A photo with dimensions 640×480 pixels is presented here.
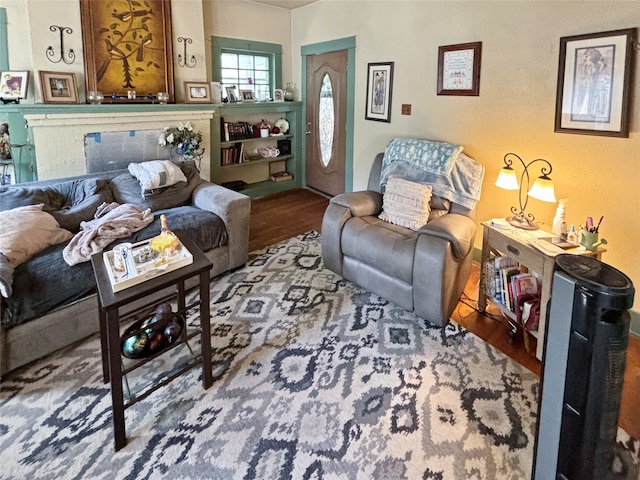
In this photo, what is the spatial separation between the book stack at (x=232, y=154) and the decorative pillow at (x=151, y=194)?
5.49 ft

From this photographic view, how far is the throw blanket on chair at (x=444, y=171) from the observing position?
3049 millimetres

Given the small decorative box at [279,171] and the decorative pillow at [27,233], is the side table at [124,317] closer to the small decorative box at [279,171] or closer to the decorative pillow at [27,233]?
the decorative pillow at [27,233]

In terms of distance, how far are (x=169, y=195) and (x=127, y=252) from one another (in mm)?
1441

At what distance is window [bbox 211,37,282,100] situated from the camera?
4949 mm

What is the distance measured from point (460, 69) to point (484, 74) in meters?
0.25

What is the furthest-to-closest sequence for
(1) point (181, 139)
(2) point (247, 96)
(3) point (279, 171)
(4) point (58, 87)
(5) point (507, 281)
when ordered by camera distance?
(3) point (279, 171) < (2) point (247, 96) < (1) point (181, 139) < (4) point (58, 87) < (5) point (507, 281)

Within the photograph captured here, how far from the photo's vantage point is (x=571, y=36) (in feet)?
8.66

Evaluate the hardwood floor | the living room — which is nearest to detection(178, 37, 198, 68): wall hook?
the living room

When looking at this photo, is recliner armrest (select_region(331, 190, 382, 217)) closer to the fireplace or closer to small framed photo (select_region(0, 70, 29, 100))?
the fireplace

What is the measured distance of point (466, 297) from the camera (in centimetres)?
307

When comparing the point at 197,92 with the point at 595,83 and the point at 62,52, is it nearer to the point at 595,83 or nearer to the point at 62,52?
the point at 62,52

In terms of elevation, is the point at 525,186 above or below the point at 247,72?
below

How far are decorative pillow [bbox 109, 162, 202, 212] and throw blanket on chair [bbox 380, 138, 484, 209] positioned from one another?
168cm

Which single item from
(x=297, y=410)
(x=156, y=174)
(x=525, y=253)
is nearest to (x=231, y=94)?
(x=156, y=174)
